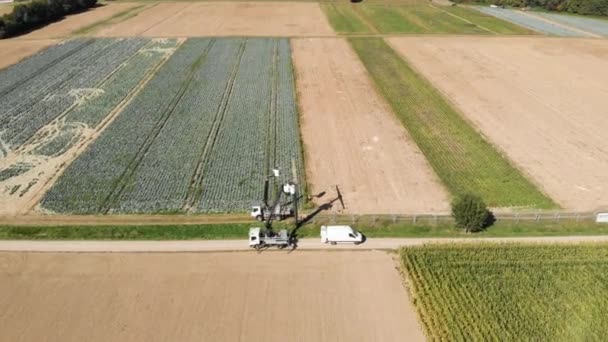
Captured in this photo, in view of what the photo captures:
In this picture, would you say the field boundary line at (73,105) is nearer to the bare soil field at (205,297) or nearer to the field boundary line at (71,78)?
the field boundary line at (71,78)

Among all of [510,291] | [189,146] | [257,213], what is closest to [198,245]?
[257,213]

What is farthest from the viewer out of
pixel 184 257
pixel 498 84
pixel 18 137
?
pixel 498 84

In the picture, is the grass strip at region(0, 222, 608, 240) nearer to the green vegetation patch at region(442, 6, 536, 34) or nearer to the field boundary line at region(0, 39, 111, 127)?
the field boundary line at region(0, 39, 111, 127)

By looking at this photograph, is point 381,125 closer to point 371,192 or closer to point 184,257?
point 371,192

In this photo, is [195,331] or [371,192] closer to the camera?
[195,331]

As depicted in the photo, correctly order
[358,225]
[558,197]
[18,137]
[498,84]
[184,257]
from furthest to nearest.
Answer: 1. [498,84]
2. [18,137]
3. [558,197]
4. [358,225]
5. [184,257]

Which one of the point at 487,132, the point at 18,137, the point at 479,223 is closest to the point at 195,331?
the point at 479,223

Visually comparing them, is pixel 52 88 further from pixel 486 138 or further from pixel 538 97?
pixel 538 97

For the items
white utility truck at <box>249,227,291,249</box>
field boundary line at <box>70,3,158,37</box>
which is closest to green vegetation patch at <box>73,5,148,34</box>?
field boundary line at <box>70,3,158,37</box>
